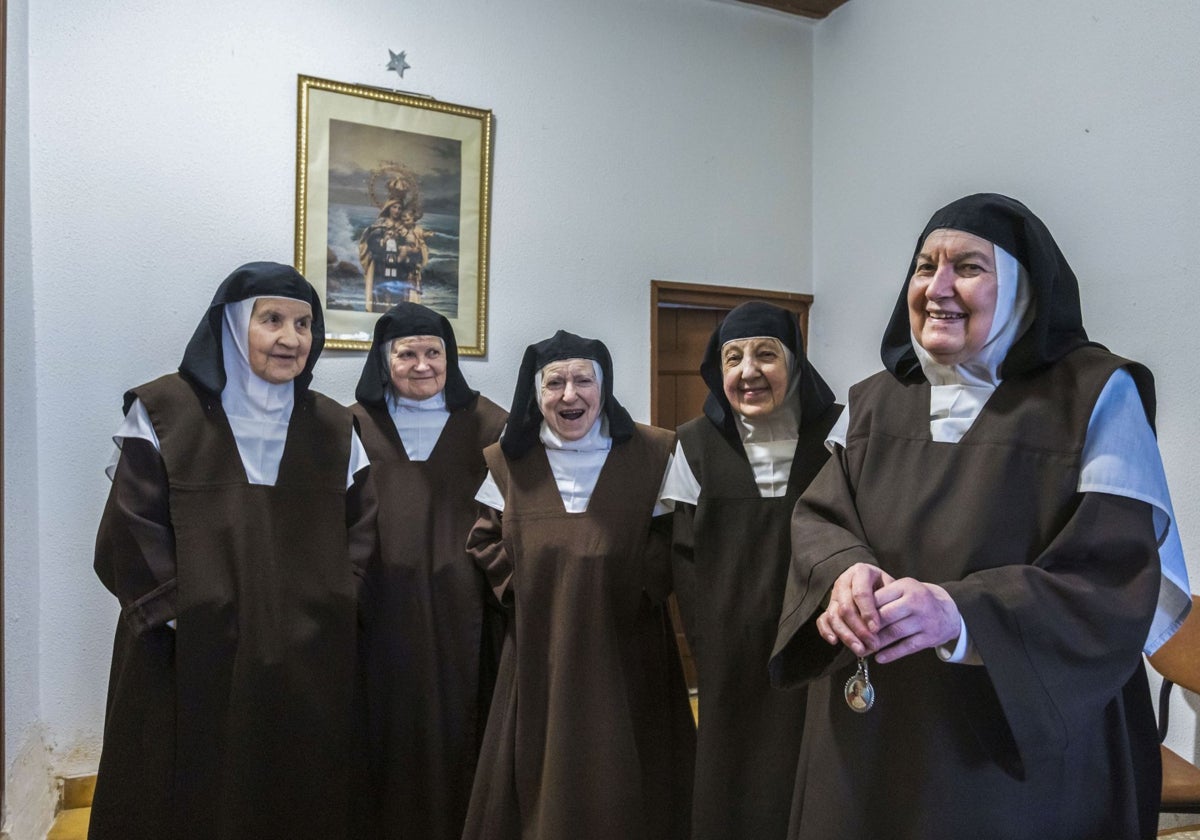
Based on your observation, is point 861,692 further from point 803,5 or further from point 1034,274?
point 803,5

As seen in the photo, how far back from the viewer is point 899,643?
1466 mm

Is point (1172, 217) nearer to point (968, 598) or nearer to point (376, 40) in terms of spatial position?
point (968, 598)

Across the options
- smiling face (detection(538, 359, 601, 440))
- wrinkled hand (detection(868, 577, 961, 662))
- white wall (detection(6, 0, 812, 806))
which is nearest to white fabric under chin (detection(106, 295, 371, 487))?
smiling face (detection(538, 359, 601, 440))

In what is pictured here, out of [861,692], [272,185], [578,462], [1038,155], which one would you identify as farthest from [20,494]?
[1038,155]

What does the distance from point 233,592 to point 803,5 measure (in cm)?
469

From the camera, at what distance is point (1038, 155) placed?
383cm

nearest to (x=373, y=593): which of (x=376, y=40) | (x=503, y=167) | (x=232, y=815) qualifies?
(x=232, y=815)

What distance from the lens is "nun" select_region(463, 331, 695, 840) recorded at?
8.75 feet

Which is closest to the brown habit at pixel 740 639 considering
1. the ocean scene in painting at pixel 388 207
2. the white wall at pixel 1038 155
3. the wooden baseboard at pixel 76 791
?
the white wall at pixel 1038 155

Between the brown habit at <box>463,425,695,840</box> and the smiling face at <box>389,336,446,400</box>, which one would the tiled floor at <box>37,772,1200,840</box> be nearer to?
the brown habit at <box>463,425,695,840</box>

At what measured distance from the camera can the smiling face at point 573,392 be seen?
285 centimetres

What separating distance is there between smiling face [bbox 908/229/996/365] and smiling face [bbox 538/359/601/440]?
133 cm

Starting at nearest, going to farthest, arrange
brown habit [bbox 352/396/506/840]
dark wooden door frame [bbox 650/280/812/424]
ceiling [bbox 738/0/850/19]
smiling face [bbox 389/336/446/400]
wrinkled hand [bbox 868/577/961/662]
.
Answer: wrinkled hand [bbox 868/577/961/662] < brown habit [bbox 352/396/506/840] < smiling face [bbox 389/336/446/400] < dark wooden door frame [bbox 650/280/812/424] < ceiling [bbox 738/0/850/19]

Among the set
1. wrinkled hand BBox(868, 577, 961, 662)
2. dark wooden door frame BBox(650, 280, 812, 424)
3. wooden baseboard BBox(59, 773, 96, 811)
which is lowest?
wooden baseboard BBox(59, 773, 96, 811)
